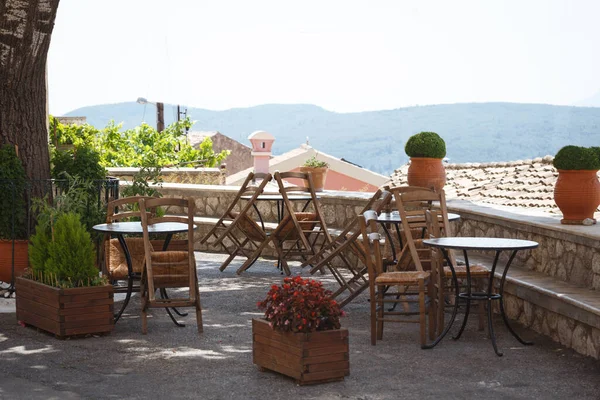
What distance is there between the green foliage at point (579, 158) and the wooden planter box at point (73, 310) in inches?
148

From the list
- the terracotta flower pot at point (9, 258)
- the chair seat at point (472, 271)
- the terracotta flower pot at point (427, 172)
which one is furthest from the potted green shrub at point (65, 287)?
the terracotta flower pot at point (427, 172)

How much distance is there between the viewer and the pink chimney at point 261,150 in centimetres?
1516

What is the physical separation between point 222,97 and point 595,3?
218 ft

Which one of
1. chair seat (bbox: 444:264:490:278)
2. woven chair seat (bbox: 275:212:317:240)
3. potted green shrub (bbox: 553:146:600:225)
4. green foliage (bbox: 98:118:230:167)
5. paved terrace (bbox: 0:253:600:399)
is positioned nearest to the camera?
paved terrace (bbox: 0:253:600:399)

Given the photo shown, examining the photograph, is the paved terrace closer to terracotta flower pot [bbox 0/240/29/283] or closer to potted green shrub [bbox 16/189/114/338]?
potted green shrub [bbox 16/189/114/338]

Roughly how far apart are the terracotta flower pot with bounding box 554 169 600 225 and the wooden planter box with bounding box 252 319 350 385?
2786mm

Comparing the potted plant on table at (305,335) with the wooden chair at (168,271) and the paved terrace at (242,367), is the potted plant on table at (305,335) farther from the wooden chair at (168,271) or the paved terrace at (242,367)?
the wooden chair at (168,271)

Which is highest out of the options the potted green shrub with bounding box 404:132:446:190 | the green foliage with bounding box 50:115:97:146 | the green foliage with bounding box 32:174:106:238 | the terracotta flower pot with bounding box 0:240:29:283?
the green foliage with bounding box 50:115:97:146

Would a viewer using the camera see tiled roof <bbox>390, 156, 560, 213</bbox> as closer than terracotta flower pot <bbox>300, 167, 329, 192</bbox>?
No

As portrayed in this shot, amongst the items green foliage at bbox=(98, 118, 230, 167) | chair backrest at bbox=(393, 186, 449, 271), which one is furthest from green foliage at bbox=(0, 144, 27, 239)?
green foliage at bbox=(98, 118, 230, 167)

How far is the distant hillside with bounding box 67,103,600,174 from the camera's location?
106m

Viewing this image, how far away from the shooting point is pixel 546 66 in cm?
16875

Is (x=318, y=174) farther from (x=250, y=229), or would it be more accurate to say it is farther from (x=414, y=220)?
(x=414, y=220)

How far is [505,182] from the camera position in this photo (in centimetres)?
1570
